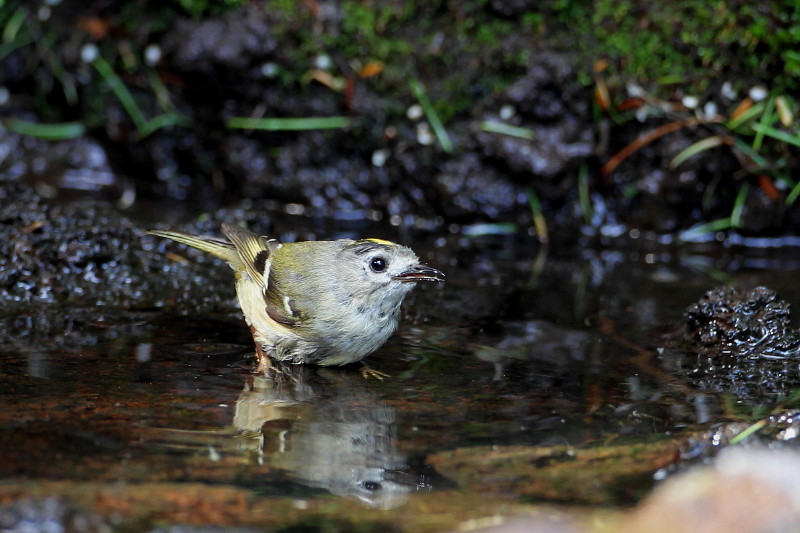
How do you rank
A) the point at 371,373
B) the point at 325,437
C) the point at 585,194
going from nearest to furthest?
the point at 325,437 < the point at 371,373 < the point at 585,194

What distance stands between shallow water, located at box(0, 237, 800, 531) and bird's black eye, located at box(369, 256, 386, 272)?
17.7 inches

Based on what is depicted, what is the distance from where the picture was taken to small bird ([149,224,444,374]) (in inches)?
169

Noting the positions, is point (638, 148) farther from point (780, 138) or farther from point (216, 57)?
point (216, 57)

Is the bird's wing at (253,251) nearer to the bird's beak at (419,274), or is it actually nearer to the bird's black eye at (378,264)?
the bird's black eye at (378,264)

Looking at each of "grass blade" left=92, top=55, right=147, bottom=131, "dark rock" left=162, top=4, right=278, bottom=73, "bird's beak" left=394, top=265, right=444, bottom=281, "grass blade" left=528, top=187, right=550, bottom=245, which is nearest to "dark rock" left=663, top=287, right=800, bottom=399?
"bird's beak" left=394, top=265, right=444, bottom=281

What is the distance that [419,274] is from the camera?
14.1ft

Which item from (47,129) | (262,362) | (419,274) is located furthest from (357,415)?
(47,129)

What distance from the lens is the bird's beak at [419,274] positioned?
4.27 meters

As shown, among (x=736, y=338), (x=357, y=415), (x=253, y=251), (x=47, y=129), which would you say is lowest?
(x=357, y=415)

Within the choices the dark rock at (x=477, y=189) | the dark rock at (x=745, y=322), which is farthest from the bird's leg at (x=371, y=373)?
the dark rock at (x=477, y=189)

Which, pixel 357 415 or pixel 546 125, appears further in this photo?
pixel 546 125

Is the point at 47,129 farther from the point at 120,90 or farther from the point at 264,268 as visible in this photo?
the point at 264,268

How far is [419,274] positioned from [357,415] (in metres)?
0.91

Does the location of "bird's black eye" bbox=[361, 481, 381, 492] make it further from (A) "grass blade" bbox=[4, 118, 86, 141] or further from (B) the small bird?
(A) "grass blade" bbox=[4, 118, 86, 141]
